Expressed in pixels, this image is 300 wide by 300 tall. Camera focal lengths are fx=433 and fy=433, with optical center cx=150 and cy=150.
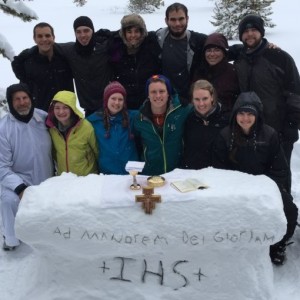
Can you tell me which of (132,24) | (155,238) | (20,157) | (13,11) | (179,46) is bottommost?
(155,238)

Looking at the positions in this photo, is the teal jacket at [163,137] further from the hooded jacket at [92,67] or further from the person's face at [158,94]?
the hooded jacket at [92,67]

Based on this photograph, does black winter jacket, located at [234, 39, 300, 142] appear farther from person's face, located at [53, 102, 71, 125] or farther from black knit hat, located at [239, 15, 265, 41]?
person's face, located at [53, 102, 71, 125]

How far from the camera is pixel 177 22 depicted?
518 cm

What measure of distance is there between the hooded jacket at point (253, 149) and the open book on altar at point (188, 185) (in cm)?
59

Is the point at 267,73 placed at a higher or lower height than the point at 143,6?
lower

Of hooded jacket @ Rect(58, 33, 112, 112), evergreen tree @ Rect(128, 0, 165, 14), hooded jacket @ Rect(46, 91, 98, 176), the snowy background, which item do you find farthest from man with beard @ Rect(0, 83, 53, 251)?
evergreen tree @ Rect(128, 0, 165, 14)

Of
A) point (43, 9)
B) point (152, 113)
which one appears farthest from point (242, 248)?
point (43, 9)

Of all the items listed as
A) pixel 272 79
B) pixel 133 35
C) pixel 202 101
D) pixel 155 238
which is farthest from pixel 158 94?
pixel 155 238

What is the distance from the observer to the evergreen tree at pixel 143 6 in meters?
26.2

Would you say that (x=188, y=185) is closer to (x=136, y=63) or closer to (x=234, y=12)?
(x=136, y=63)

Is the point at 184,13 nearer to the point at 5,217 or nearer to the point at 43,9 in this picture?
the point at 5,217

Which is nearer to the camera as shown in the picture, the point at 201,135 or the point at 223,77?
the point at 201,135

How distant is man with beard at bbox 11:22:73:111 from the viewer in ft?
18.0

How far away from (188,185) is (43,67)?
2796 millimetres
